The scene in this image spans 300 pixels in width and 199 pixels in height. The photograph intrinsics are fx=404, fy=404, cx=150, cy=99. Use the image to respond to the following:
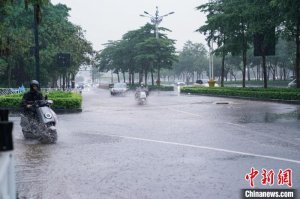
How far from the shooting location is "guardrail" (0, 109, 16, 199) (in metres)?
2.72

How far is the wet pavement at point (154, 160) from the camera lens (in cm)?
582

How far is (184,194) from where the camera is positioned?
5.52 metres

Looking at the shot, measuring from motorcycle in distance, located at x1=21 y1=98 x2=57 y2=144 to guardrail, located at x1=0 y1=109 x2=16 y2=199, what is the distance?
7746 millimetres

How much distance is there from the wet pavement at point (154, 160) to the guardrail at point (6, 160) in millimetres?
2495

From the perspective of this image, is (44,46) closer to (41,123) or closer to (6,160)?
(41,123)

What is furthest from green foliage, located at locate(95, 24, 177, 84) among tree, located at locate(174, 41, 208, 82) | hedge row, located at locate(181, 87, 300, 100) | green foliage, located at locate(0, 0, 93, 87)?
tree, located at locate(174, 41, 208, 82)

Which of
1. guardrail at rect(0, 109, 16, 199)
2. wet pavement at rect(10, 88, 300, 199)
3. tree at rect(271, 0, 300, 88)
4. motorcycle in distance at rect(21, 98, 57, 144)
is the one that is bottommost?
wet pavement at rect(10, 88, 300, 199)

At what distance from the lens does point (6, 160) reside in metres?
2.90

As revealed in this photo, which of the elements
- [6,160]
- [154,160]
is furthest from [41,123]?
[6,160]

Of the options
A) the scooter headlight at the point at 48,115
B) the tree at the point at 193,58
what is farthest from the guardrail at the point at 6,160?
the tree at the point at 193,58

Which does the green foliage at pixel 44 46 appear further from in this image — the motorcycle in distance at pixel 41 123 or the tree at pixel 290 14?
the motorcycle in distance at pixel 41 123

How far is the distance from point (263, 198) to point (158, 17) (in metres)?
50.7

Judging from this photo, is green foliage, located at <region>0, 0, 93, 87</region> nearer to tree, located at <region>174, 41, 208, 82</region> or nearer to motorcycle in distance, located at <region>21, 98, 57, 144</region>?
motorcycle in distance, located at <region>21, 98, 57, 144</region>

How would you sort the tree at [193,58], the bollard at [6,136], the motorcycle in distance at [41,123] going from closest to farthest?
the bollard at [6,136]
the motorcycle in distance at [41,123]
the tree at [193,58]
